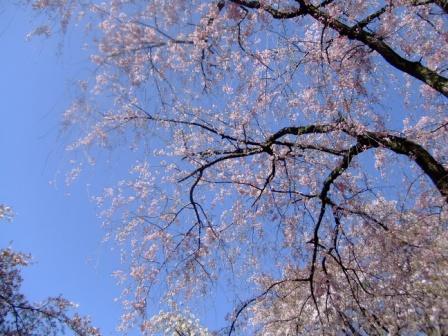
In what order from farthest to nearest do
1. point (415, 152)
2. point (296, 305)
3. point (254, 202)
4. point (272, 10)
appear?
point (296, 305)
point (254, 202)
point (272, 10)
point (415, 152)

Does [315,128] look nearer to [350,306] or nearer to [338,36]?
[338,36]

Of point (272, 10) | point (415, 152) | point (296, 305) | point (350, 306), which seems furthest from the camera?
point (296, 305)

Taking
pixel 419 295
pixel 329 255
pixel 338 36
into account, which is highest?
pixel 338 36

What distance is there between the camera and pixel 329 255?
22.2 feet

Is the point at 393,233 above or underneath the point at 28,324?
underneath

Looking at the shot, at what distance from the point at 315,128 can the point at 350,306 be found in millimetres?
3128

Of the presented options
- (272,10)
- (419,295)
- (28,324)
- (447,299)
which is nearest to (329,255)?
(419,295)

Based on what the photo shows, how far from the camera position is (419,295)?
7070mm

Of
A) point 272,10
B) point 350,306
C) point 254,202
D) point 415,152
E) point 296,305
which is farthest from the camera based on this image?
point 296,305

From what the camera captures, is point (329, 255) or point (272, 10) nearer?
point (272, 10)

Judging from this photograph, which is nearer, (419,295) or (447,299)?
(419,295)

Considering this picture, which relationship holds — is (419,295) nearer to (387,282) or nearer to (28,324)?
(387,282)

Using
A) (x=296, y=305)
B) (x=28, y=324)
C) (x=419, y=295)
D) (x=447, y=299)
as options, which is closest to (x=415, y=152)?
(x=419, y=295)

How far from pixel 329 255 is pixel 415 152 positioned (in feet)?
6.69
